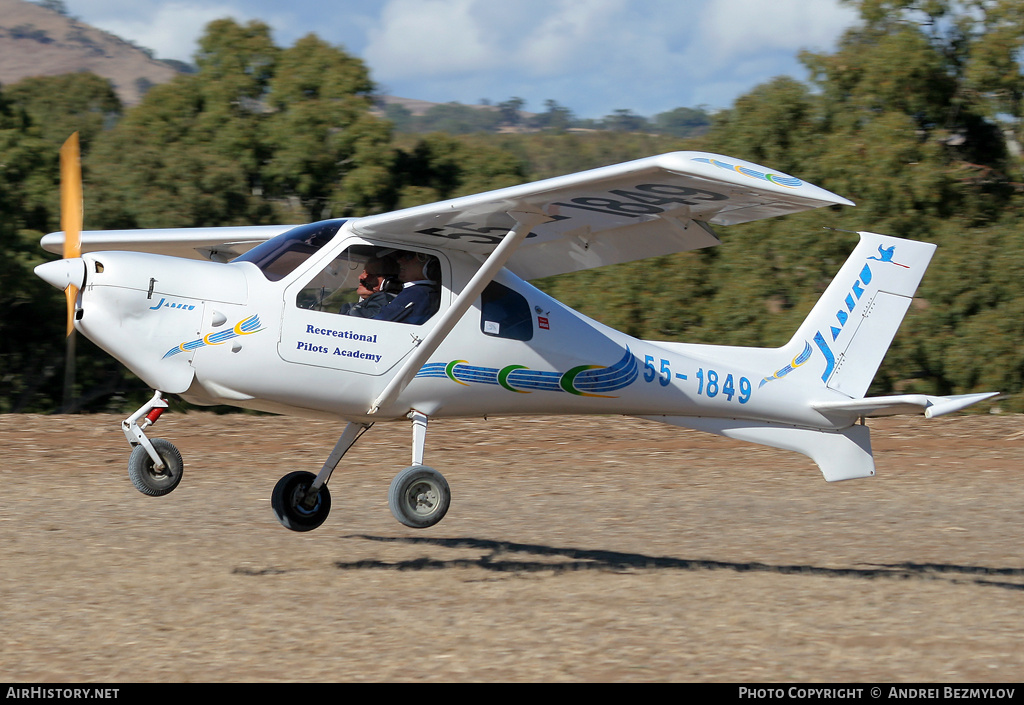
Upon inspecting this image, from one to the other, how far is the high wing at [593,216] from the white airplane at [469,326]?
0.02 metres

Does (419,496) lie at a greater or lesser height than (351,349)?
lesser

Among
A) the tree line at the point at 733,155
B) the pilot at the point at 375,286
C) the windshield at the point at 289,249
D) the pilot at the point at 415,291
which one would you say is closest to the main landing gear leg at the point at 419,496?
the pilot at the point at 415,291

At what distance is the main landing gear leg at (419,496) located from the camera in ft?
27.1

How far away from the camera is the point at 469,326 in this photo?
8.67 m

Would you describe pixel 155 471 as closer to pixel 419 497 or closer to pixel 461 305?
pixel 419 497

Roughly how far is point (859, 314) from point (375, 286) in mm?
4875

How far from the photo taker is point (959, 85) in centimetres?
2228

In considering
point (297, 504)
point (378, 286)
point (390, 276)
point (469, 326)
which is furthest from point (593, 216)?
point (297, 504)

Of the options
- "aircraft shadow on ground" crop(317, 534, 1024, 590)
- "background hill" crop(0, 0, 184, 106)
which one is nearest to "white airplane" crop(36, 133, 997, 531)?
"aircraft shadow on ground" crop(317, 534, 1024, 590)

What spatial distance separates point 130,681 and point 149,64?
580 ft

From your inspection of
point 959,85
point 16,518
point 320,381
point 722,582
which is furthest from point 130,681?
point 959,85

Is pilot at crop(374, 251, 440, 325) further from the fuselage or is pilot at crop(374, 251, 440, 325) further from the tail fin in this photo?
the tail fin

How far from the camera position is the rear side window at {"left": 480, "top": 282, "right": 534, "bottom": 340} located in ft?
28.8
